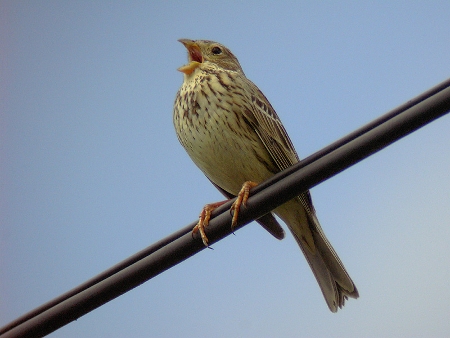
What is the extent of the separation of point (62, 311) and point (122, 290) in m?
0.32

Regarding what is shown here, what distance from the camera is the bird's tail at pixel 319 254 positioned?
5484 millimetres

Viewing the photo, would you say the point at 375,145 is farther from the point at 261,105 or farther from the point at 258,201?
the point at 261,105

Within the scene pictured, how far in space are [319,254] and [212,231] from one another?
209 cm

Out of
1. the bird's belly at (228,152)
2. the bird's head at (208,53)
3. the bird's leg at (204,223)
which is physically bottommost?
the bird's leg at (204,223)

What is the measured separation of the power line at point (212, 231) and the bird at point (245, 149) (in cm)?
154

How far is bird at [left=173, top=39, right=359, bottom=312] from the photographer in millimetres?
5473

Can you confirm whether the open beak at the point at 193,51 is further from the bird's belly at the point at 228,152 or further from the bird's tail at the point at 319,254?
the bird's tail at the point at 319,254

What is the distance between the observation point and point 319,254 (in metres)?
5.68

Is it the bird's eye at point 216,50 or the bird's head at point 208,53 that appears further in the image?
the bird's eye at point 216,50

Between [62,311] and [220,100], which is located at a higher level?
[220,100]

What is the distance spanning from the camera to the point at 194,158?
5.72 m

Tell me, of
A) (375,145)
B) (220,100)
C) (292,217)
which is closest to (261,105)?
(220,100)

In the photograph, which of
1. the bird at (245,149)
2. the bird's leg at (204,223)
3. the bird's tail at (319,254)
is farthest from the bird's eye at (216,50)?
the bird's leg at (204,223)

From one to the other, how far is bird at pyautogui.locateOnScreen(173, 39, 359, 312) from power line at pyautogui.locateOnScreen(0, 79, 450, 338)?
1539 millimetres
